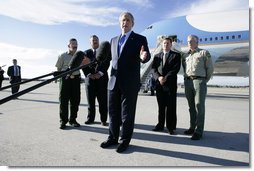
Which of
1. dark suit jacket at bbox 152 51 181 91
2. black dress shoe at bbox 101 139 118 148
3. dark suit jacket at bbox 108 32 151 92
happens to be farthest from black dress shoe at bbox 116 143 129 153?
dark suit jacket at bbox 152 51 181 91

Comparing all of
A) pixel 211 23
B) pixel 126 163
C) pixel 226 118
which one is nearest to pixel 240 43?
pixel 211 23

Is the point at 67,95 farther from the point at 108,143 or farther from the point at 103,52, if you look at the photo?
the point at 103,52

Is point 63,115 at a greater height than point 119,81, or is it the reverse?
point 119,81

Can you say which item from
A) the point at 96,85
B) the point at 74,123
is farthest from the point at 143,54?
the point at 74,123

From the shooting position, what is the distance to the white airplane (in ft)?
46.5

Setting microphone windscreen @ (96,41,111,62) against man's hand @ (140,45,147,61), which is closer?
microphone windscreen @ (96,41,111,62)

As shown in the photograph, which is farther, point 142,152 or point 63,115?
point 63,115

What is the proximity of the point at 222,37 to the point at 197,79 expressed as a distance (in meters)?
11.3

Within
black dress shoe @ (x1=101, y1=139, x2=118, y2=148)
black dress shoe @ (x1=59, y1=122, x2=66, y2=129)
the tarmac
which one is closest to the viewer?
the tarmac

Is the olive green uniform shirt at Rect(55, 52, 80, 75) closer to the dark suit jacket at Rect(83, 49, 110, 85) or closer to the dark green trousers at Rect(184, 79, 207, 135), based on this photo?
the dark suit jacket at Rect(83, 49, 110, 85)

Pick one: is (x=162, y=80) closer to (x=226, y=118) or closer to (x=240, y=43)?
(x=226, y=118)

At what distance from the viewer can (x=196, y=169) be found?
293cm

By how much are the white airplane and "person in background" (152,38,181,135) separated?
8.88m

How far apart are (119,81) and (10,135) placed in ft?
6.82
